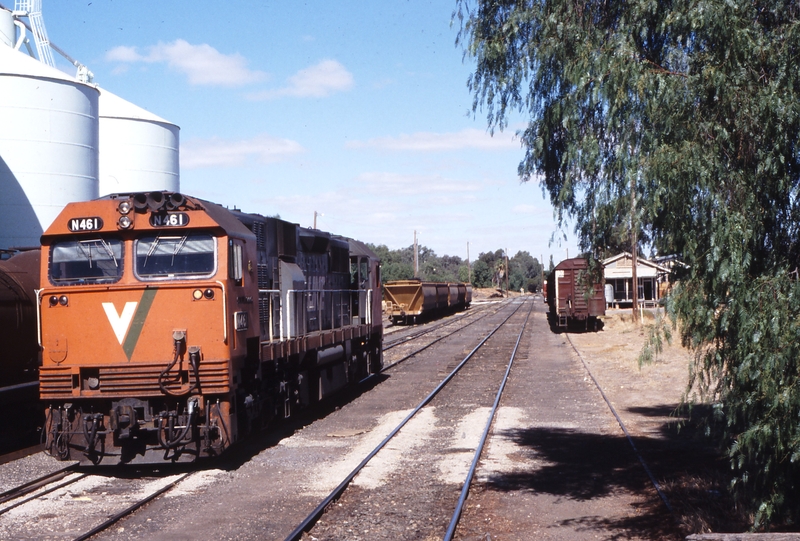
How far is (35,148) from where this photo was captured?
29172 millimetres

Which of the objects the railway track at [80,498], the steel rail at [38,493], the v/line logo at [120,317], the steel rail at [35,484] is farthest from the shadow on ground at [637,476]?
the steel rail at [35,484]

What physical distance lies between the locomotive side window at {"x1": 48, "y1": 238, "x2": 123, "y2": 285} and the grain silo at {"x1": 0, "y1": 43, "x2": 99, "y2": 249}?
67.2 feet

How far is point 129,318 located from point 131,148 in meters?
30.4

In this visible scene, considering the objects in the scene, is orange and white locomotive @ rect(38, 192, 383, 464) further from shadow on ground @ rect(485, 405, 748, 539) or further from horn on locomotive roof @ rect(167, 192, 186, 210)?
shadow on ground @ rect(485, 405, 748, 539)

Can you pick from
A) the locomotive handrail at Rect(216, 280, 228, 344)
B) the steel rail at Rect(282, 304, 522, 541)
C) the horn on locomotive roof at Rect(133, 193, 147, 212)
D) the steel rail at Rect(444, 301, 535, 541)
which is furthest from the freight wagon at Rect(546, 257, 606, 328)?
the horn on locomotive roof at Rect(133, 193, 147, 212)

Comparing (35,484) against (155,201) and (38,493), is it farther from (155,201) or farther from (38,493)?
(155,201)

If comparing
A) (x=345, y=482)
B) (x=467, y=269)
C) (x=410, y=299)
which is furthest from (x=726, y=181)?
(x=467, y=269)

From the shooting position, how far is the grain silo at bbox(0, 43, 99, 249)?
28766mm

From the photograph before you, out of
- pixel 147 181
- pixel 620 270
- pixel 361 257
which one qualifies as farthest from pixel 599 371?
pixel 620 270

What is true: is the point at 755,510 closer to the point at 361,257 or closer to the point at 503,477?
the point at 503,477

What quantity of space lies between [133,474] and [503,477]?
16.1 feet

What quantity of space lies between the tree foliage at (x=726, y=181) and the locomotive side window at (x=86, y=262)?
20.7 feet

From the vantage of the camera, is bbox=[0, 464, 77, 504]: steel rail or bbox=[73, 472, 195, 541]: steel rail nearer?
bbox=[73, 472, 195, 541]: steel rail

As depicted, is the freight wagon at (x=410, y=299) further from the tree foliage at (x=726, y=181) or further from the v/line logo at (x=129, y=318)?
the tree foliage at (x=726, y=181)
